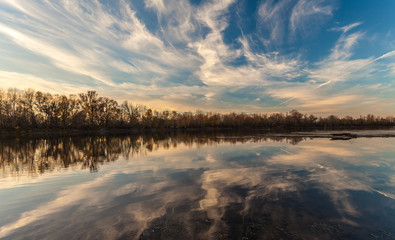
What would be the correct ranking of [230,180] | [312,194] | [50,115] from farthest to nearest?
1. [50,115]
2. [230,180]
3. [312,194]

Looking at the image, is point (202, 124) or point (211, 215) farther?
point (202, 124)

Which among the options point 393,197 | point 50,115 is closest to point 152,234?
point 393,197

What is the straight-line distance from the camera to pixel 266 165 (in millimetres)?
14766

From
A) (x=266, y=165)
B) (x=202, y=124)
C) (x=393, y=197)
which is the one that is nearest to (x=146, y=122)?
(x=202, y=124)

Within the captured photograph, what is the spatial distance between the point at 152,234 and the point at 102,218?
8.74 ft

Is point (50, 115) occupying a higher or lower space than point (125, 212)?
higher

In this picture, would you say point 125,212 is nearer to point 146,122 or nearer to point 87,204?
point 87,204

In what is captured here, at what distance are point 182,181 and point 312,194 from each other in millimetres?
7590

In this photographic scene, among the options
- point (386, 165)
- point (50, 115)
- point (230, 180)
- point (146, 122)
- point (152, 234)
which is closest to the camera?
point (152, 234)

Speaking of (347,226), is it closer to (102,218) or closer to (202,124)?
(102,218)

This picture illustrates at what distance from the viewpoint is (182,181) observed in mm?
11102

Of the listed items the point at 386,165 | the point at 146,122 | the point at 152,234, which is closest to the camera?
the point at 152,234

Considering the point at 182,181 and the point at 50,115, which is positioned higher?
the point at 50,115

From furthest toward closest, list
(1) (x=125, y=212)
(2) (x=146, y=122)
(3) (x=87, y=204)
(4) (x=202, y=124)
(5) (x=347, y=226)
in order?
1. (4) (x=202, y=124)
2. (2) (x=146, y=122)
3. (3) (x=87, y=204)
4. (1) (x=125, y=212)
5. (5) (x=347, y=226)
